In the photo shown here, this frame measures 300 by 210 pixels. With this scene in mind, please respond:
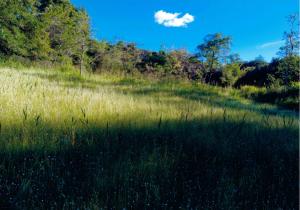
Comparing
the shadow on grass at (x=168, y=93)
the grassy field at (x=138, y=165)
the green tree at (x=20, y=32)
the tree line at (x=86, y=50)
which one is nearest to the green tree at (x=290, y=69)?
the tree line at (x=86, y=50)

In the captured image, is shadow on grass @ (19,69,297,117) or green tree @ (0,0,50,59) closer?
shadow on grass @ (19,69,297,117)

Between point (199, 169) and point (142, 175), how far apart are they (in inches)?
18.2

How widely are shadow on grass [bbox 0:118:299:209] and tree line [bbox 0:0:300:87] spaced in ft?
30.1

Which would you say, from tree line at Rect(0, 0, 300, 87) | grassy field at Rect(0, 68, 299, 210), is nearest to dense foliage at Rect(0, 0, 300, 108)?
tree line at Rect(0, 0, 300, 87)

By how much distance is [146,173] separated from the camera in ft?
5.22

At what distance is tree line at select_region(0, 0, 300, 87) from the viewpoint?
59.8ft

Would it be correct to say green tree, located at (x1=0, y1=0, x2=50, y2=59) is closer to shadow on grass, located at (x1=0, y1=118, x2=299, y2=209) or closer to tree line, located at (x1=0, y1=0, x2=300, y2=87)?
tree line, located at (x1=0, y1=0, x2=300, y2=87)

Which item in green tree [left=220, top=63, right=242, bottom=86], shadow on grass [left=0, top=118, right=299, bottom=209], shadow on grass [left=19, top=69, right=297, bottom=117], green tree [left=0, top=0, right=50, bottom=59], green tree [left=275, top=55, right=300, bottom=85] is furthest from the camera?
green tree [left=220, top=63, right=242, bottom=86]

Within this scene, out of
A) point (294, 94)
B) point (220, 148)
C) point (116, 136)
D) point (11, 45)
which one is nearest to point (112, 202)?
point (116, 136)

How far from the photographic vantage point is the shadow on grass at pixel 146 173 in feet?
4.31

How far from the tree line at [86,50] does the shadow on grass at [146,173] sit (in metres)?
9.18

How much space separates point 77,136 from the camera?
2104mm

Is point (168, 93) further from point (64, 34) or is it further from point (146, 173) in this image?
point (64, 34)

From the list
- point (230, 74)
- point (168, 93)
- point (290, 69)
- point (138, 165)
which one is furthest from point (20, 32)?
point (230, 74)
